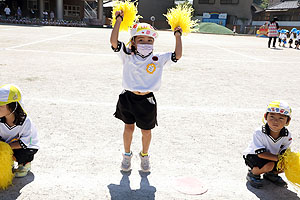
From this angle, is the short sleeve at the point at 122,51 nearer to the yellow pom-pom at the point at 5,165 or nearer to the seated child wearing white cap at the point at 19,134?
the seated child wearing white cap at the point at 19,134

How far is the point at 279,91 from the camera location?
20.8 feet

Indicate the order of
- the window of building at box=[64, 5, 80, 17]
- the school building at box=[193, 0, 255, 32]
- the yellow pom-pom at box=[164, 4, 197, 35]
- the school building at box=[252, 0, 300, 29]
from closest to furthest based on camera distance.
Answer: the yellow pom-pom at box=[164, 4, 197, 35]
the window of building at box=[64, 5, 80, 17]
the school building at box=[252, 0, 300, 29]
the school building at box=[193, 0, 255, 32]

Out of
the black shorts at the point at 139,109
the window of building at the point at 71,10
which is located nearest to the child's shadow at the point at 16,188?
the black shorts at the point at 139,109

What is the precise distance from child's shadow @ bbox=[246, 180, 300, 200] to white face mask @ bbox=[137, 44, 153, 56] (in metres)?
1.71

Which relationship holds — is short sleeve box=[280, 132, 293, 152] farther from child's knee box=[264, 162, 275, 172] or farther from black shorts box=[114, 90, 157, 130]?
black shorts box=[114, 90, 157, 130]

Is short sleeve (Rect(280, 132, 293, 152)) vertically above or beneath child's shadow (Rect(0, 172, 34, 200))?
above

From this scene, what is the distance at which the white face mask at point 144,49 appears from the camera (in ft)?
9.12

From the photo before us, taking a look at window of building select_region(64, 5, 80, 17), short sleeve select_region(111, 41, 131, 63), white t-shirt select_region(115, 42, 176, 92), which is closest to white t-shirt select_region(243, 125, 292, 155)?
white t-shirt select_region(115, 42, 176, 92)

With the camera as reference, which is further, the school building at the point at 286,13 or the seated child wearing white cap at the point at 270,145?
the school building at the point at 286,13

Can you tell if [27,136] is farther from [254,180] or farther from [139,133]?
[254,180]

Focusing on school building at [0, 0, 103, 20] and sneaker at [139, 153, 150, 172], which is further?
school building at [0, 0, 103, 20]

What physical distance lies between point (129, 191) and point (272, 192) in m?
1.42

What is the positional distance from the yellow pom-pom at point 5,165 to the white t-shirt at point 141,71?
1.29 meters

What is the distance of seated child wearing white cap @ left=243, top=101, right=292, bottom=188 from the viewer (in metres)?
2.67
